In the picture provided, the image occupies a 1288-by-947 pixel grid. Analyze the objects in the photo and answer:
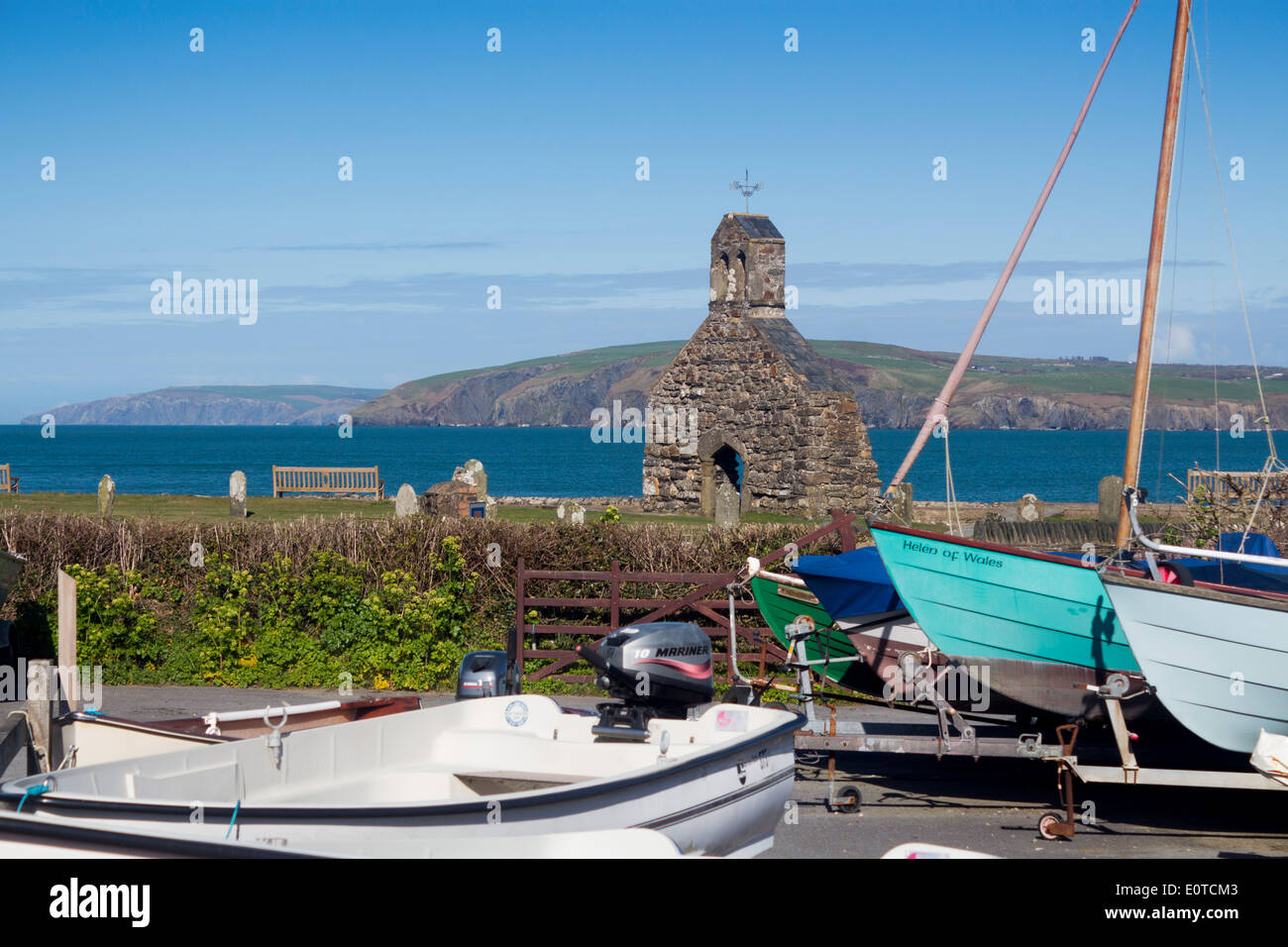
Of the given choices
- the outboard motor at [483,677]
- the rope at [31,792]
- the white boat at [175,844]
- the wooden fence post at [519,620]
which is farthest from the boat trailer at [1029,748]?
the rope at [31,792]

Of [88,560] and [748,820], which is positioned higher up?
[88,560]

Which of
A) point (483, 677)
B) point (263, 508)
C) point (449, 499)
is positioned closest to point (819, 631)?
point (483, 677)

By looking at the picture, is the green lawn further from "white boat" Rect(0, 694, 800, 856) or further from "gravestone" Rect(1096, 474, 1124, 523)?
"white boat" Rect(0, 694, 800, 856)

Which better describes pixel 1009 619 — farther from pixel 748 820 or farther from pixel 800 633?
pixel 748 820

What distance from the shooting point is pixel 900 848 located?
18.5 feet

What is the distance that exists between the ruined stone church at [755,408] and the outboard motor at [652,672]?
20.8 metres

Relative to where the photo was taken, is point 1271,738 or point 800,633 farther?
point 800,633

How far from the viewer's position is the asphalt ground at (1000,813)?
917 centimetres

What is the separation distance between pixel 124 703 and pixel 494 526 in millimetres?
5011

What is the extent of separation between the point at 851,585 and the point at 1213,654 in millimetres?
3493
